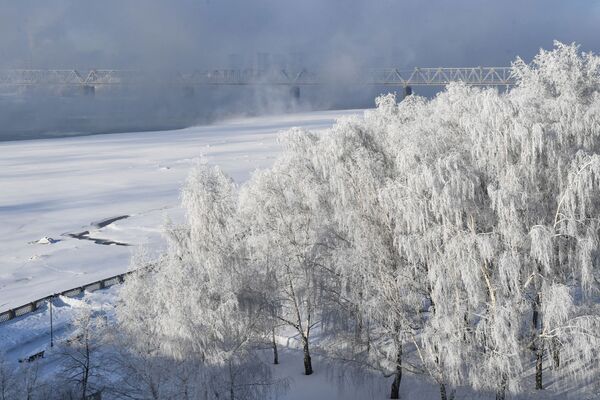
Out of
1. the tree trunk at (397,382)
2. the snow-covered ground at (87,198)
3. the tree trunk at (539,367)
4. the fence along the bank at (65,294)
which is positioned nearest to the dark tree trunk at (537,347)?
the tree trunk at (539,367)

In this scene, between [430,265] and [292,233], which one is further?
[292,233]

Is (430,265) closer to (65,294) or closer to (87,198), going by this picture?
(65,294)

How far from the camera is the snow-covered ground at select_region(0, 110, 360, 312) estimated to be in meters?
35.2

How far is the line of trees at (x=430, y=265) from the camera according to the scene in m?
18.6

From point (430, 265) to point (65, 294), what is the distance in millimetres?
18562

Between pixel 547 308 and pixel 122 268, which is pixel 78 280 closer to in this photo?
pixel 122 268

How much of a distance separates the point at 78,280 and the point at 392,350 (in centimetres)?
1881

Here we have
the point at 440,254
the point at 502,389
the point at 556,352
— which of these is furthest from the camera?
the point at 556,352

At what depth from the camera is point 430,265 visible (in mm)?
19484

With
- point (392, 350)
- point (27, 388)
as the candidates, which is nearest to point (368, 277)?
point (392, 350)

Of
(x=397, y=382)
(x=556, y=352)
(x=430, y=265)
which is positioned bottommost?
(x=397, y=382)

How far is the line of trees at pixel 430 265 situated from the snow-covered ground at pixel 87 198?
5335 mm

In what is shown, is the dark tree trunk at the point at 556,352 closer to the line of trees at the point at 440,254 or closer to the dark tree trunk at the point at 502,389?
the line of trees at the point at 440,254

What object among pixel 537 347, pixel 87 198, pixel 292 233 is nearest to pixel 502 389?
pixel 537 347
